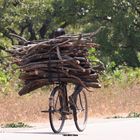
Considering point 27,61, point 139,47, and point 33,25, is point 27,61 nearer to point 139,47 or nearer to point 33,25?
point 139,47

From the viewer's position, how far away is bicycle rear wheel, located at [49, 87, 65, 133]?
11547mm

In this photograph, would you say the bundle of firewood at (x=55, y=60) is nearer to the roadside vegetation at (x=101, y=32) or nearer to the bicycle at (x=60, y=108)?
the bicycle at (x=60, y=108)

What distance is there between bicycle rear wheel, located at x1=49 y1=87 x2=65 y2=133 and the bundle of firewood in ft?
0.77

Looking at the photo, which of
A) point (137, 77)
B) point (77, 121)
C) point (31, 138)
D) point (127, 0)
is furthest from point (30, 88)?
point (127, 0)

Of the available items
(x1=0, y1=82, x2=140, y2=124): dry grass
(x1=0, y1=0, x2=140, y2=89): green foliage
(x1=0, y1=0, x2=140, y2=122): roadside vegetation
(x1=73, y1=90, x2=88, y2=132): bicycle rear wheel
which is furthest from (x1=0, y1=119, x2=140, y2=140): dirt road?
(x1=0, y1=0, x2=140, y2=89): green foliage

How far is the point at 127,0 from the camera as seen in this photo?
3475cm

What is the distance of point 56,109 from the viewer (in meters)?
11.7

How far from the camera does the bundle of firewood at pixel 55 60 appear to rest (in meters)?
11.8

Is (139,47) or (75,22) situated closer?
(139,47)

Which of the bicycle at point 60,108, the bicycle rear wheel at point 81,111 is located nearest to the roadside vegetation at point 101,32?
the bicycle rear wheel at point 81,111

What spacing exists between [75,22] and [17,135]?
2814 cm

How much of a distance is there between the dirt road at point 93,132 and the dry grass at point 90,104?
1.44 meters

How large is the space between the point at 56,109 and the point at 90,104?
6.43m

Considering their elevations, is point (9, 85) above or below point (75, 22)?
below
